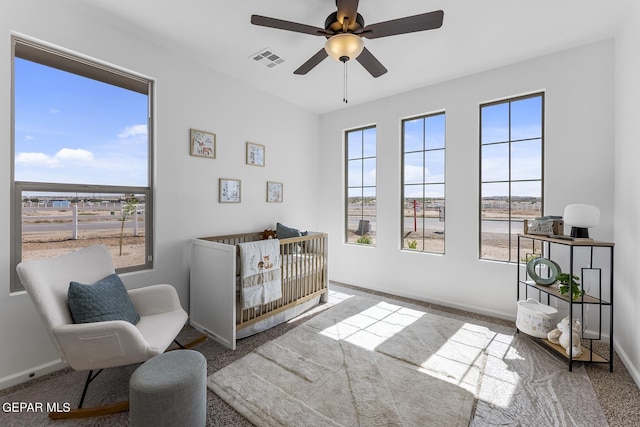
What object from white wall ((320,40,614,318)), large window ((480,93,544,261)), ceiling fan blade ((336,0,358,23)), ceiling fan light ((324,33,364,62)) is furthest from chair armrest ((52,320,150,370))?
→ large window ((480,93,544,261))

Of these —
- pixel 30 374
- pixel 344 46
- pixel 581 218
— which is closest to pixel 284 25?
pixel 344 46

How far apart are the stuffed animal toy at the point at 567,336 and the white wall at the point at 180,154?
3115mm

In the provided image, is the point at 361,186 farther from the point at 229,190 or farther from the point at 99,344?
the point at 99,344

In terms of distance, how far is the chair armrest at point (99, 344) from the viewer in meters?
1.57

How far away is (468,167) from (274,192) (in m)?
2.44

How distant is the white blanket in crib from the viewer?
99.1 inches

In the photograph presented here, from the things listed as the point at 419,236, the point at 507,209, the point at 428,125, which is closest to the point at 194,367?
the point at 419,236

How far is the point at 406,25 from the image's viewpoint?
5.96 feet

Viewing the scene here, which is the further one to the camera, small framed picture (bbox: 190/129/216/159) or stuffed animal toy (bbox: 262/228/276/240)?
stuffed animal toy (bbox: 262/228/276/240)

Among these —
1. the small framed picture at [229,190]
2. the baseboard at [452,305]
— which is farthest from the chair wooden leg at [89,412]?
the baseboard at [452,305]

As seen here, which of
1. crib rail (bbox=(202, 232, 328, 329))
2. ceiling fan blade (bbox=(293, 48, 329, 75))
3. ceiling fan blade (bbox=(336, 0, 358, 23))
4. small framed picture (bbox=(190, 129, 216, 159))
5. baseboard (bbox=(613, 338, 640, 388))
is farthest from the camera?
small framed picture (bbox=(190, 129, 216, 159))

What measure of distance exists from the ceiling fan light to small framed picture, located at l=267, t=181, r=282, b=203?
2135mm

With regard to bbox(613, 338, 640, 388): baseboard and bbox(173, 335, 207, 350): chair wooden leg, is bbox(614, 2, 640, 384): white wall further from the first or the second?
bbox(173, 335, 207, 350): chair wooden leg

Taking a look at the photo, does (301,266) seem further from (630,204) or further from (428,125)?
(630,204)
